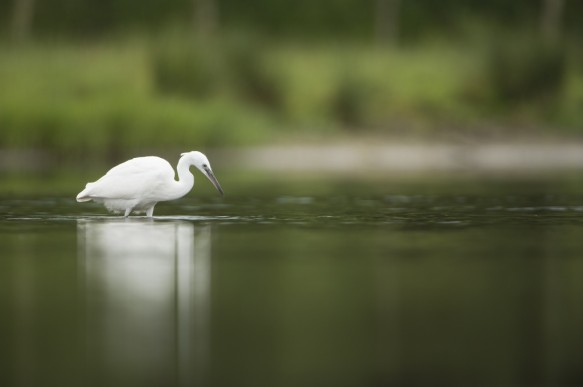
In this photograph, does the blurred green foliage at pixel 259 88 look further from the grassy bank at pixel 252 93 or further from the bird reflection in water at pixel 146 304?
the bird reflection in water at pixel 146 304

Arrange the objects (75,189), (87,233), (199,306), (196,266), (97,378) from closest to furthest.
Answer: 1. (97,378)
2. (199,306)
3. (196,266)
4. (87,233)
5. (75,189)

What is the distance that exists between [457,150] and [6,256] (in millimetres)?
19693

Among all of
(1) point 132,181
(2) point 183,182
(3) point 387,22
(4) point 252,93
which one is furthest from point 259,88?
(3) point 387,22

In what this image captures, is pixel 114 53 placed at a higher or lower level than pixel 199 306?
higher

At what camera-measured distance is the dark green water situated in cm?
572

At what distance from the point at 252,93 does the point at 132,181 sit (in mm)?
18625

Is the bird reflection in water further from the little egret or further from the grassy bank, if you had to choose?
the grassy bank

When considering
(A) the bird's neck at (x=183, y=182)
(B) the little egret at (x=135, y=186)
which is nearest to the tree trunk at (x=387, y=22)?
(A) the bird's neck at (x=183, y=182)

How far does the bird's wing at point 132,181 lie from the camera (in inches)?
504

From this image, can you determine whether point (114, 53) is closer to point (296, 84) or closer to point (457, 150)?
point (296, 84)

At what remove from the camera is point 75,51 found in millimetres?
33750

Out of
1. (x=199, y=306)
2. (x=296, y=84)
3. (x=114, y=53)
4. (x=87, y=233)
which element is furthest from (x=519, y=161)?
(x=199, y=306)

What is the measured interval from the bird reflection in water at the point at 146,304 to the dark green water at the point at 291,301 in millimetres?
16

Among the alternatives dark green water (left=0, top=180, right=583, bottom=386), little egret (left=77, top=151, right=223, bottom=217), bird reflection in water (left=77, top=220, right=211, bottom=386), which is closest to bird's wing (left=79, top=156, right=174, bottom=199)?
little egret (left=77, top=151, right=223, bottom=217)
